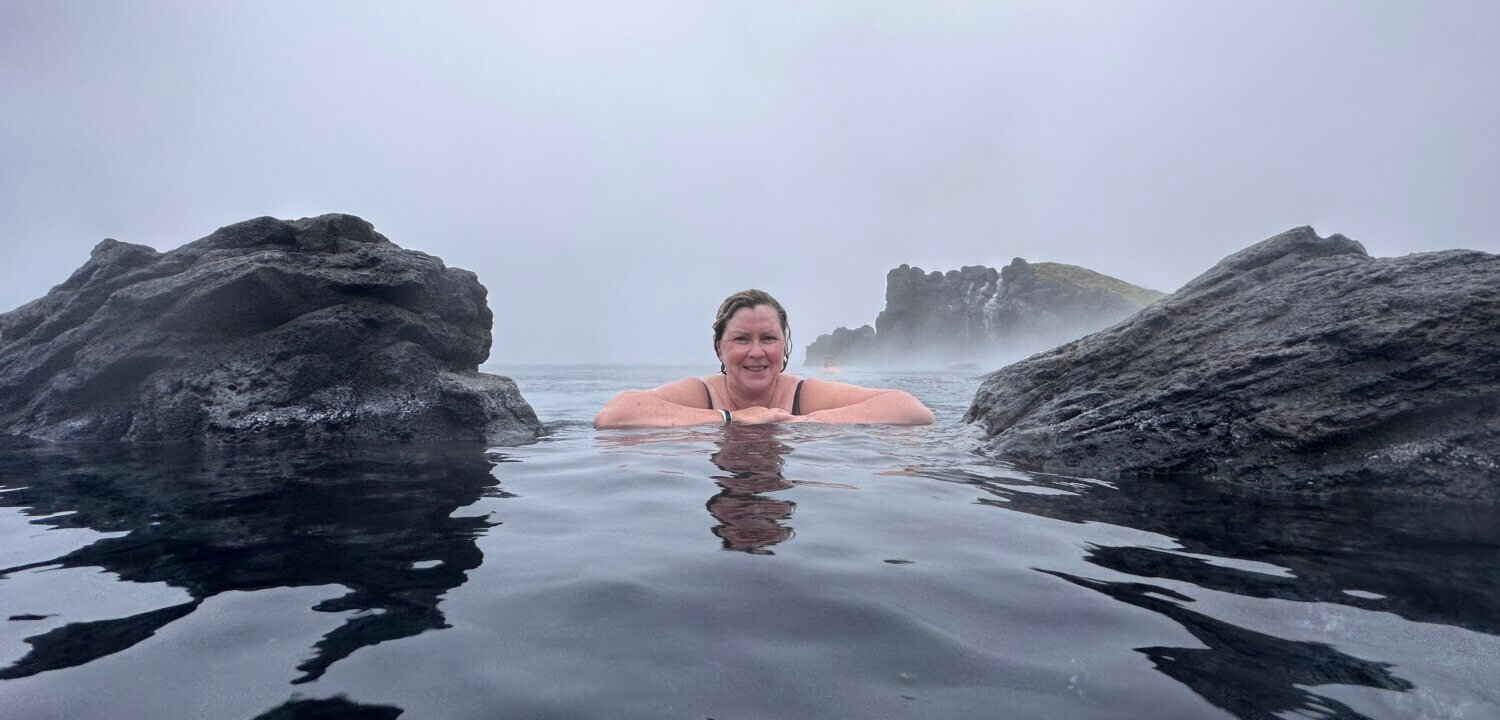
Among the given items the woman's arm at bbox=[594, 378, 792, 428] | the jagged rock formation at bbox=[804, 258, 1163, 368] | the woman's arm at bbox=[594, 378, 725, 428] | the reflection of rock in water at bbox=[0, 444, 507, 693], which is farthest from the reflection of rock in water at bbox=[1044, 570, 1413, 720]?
the jagged rock formation at bbox=[804, 258, 1163, 368]

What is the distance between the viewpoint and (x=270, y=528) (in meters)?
2.77

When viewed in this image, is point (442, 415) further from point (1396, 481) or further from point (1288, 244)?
point (1288, 244)

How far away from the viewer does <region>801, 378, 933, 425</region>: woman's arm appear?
6.90m

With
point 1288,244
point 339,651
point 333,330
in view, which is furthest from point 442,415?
point 1288,244

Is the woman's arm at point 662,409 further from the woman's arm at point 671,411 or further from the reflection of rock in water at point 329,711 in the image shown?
the reflection of rock in water at point 329,711

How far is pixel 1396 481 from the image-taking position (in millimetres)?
3521

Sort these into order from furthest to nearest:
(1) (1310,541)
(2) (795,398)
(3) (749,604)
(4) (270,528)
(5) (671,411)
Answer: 1. (2) (795,398)
2. (5) (671,411)
3. (4) (270,528)
4. (1) (1310,541)
5. (3) (749,604)

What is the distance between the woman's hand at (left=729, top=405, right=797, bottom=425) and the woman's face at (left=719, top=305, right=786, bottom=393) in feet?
1.07

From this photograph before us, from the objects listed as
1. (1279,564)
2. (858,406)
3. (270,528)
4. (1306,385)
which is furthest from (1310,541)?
(858,406)

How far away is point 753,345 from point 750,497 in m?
3.49

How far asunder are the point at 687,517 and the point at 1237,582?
196 cm

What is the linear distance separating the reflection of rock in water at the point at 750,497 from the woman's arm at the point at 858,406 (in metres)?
1.59

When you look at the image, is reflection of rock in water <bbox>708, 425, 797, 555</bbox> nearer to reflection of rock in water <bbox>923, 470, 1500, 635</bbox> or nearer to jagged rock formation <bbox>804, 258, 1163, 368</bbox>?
reflection of rock in water <bbox>923, 470, 1500, 635</bbox>

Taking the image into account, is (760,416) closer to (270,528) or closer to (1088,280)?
(270,528)
